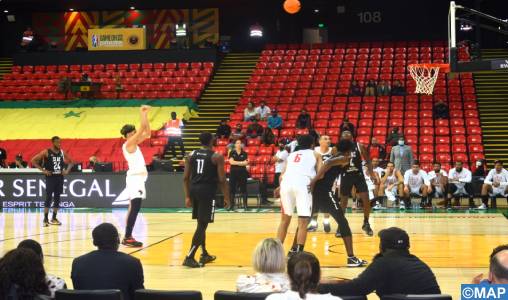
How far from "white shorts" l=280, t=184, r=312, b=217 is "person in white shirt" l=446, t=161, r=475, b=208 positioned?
1112 centimetres

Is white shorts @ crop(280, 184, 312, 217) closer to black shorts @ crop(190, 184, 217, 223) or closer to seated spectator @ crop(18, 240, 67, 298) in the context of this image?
black shorts @ crop(190, 184, 217, 223)

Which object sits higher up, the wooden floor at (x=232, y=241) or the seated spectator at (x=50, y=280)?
the seated spectator at (x=50, y=280)

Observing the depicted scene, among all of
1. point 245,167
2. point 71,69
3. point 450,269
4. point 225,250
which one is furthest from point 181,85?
point 450,269

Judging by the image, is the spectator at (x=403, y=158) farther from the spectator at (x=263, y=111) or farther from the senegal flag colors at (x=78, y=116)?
the senegal flag colors at (x=78, y=116)

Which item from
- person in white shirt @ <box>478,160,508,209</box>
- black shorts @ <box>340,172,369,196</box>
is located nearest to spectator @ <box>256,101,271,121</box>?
person in white shirt @ <box>478,160,508,209</box>

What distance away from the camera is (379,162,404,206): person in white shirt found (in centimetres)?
2128

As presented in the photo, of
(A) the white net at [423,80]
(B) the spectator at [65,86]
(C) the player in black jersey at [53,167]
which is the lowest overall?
(C) the player in black jersey at [53,167]

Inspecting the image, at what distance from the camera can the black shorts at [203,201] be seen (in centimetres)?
1095

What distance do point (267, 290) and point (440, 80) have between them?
25.9 m

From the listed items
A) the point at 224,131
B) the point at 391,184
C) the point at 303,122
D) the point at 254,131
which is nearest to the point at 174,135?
the point at 224,131

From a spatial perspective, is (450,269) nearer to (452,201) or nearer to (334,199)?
(334,199)

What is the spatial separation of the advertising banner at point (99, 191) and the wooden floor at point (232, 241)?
5.00ft

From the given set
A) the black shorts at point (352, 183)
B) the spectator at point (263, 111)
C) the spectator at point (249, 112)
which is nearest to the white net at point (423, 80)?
the spectator at point (263, 111)

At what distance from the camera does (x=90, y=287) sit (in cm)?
642
